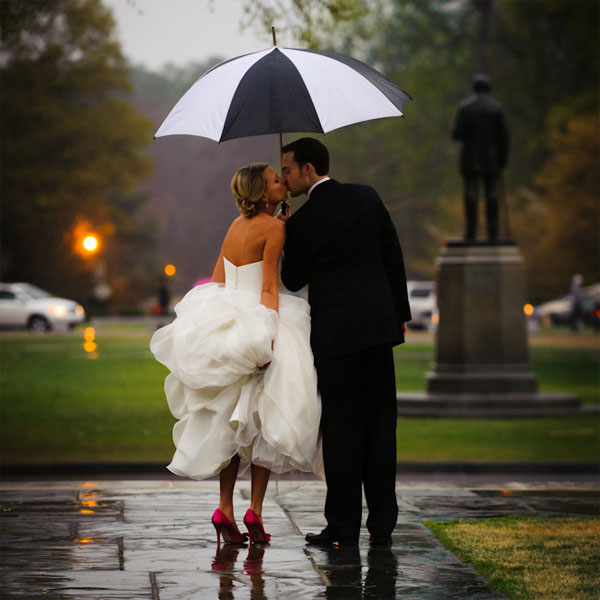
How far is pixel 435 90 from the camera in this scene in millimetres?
59531

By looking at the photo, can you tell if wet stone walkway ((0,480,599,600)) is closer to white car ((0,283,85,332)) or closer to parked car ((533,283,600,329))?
white car ((0,283,85,332))

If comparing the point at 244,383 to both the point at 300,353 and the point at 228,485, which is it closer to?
the point at 300,353

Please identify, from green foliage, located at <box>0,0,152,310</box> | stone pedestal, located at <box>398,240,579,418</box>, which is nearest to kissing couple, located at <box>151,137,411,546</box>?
stone pedestal, located at <box>398,240,579,418</box>

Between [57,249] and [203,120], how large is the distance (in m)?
51.3

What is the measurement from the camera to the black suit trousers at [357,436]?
6.68 m

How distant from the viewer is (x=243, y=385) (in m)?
6.69

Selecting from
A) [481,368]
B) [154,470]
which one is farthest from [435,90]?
[154,470]

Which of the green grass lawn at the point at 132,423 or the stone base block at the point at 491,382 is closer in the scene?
the green grass lawn at the point at 132,423

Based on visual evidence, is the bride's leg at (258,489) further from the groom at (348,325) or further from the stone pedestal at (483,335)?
the stone pedestal at (483,335)

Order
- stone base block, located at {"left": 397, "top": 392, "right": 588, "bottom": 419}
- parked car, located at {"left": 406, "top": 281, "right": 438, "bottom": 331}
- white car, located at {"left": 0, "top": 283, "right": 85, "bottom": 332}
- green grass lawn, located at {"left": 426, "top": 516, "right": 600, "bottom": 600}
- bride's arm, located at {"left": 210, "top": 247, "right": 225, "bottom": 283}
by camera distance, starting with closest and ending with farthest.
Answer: green grass lawn, located at {"left": 426, "top": 516, "right": 600, "bottom": 600} → bride's arm, located at {"left": 210, "top": 247, "right": 225, "bottom": 283} → stone base block, located at {"left": 397, "top": 392, "right": 588, "bottom": 419} → white car, located at {"left": 0, "top": 283, "right": 85, "bottom": 332} → parked car, located at {"left": 406, "top": 281, "right": 438, "bottom": 331}

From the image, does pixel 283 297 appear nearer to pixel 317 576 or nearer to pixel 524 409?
pixel 317 576

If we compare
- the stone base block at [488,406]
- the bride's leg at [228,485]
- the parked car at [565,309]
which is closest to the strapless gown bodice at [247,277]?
the bride's leg at [228,485]

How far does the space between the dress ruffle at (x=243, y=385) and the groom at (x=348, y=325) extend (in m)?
0.13

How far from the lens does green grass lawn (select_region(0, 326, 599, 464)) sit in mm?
12844
